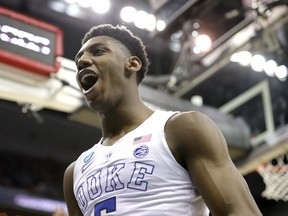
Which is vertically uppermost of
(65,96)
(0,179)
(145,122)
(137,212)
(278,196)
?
(0,179)

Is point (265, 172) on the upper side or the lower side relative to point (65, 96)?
lower

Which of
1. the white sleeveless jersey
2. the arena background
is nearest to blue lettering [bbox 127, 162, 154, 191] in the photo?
the white sleeveless jersey

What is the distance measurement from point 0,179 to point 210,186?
8120mm

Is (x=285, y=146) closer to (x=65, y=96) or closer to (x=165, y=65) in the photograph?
(x=65, y=96)

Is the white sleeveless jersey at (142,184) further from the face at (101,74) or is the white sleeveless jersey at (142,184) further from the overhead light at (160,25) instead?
the overhead light at (160,25)

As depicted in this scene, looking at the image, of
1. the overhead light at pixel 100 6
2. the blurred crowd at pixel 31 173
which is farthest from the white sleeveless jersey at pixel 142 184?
the blurred crowd at pixel 31 173

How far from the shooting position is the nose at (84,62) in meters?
1.71

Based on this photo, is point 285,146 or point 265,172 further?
point 265,172

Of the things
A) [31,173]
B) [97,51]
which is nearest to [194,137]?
[97,51]

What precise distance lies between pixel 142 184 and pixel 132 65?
50 centimetres

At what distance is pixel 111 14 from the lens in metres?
7.86

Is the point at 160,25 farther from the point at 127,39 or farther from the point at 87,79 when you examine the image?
the point at 87,79

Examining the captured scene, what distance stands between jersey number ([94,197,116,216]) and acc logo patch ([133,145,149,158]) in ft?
0.46

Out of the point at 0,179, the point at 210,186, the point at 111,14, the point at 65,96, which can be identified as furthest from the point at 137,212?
the point at 0,179
